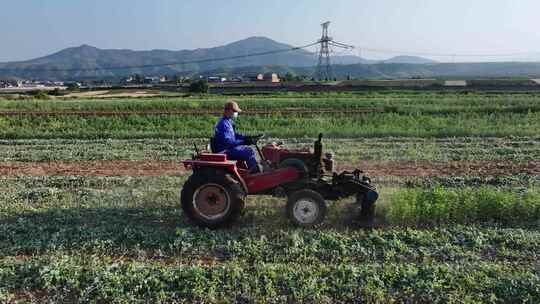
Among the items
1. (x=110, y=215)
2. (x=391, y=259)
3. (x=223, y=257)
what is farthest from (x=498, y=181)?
(x=110, y=215)

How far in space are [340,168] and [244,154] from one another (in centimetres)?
439

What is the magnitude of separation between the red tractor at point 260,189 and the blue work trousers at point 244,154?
4.2 inches

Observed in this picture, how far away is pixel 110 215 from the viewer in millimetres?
8180

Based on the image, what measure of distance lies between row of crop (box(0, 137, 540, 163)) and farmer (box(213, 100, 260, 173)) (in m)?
5.21

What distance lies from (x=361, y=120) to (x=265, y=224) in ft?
45.9

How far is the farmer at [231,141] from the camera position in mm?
7484

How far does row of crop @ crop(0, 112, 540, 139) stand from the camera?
16969 millimetres

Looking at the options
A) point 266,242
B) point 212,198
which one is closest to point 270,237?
point 266,242

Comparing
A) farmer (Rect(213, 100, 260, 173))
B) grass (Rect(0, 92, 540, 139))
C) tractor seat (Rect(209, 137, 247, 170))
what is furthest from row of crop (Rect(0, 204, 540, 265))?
grass (Rect(0, 92, 540, 139))

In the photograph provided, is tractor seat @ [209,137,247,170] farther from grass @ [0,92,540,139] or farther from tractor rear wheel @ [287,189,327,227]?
grass @ [0,92,540,139]

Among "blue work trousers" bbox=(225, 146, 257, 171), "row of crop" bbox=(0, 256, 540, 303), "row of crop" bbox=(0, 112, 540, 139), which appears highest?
"blue work trousers" bbox=(225, 146, 257, 171)

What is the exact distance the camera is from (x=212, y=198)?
7430 mm

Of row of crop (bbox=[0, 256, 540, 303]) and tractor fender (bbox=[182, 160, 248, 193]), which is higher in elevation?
tractor fender (bbox=[182, 160, 248, 193])

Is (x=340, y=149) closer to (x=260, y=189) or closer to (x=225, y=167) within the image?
(x=260, y=189)
